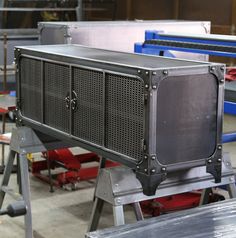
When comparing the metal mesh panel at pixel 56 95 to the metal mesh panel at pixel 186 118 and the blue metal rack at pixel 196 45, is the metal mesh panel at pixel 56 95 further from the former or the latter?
the blue metal rack at pixel 196 45

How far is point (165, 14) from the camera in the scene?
9.88m

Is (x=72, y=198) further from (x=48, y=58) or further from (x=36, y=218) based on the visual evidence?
(x=48, y=58)

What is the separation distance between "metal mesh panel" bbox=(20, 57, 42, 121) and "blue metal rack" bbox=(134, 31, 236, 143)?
3.73ft

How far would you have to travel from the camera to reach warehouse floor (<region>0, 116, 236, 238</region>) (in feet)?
12.9

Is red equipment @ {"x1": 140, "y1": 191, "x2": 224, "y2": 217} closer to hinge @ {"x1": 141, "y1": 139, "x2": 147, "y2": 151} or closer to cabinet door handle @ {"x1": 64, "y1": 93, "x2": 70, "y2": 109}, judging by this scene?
cabinet door handle @ {"x1": 64, "y1": 93, "x2": 70, "y2": 109}

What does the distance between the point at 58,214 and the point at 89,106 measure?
6.23 feet

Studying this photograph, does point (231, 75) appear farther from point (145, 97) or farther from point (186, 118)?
point (145, 97)

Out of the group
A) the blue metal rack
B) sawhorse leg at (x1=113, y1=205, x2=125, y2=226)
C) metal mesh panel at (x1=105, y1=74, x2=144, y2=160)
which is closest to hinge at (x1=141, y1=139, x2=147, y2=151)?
metal mesh panel at (x1=105, y1=74, x2=144, y2=160)

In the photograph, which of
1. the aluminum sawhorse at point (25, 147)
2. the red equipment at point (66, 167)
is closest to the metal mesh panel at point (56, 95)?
the aluminum sawhorse at point (25, 147)

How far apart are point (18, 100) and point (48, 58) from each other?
529mm

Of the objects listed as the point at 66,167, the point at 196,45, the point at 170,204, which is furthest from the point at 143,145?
the point at 66,167

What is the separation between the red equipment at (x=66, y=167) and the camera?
15.8ft

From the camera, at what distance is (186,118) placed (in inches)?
89.7

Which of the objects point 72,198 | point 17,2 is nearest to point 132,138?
point 72,198
